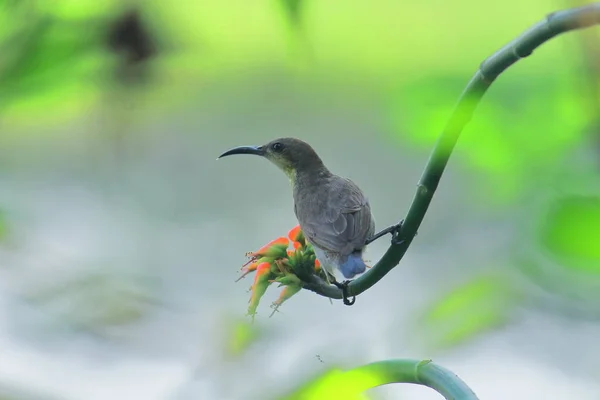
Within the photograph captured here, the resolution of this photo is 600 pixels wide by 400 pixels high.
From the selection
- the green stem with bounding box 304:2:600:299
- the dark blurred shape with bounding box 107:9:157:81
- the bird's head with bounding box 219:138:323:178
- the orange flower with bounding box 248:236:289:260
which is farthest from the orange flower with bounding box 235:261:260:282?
the dark blurred shape with bounding box 107:9:157:81

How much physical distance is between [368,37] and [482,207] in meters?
0.27

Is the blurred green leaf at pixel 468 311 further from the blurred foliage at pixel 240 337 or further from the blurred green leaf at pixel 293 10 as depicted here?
the blurred green leaf at pixel 293 10

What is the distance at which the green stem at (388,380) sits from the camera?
0.42m

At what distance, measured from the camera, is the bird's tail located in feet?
2.02

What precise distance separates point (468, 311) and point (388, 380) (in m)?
0.36

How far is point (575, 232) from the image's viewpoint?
1.77 feet

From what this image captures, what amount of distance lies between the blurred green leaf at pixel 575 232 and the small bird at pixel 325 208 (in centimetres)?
16

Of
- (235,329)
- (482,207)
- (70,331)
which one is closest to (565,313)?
(482,207)

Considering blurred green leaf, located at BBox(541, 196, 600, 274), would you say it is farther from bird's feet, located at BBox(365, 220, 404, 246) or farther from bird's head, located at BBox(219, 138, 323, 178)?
bird's head, located at BBox(219, 138, 323, 178)

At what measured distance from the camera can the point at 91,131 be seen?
1.03 m

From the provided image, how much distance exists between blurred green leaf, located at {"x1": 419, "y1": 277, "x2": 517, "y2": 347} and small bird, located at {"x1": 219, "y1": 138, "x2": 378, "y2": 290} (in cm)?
17

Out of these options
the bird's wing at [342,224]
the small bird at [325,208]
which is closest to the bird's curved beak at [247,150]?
the small bird at [325,208]

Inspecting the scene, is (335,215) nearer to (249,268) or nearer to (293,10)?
(249,268)

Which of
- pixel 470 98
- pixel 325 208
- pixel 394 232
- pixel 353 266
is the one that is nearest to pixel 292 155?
pixel 325 208
